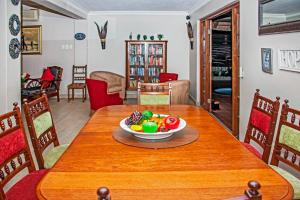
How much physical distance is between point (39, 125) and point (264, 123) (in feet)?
5.20

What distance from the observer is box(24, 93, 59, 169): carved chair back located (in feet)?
6.86

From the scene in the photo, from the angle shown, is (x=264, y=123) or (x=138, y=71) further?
(x=138, y=71)

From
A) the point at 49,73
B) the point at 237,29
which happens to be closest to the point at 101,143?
the point at 237,29

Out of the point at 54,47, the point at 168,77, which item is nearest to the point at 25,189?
the point at 168,77

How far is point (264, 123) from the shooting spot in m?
2.18

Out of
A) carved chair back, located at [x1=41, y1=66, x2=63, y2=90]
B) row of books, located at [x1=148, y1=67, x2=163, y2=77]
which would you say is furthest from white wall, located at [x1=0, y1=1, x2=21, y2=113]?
row of books, located at [x1=148, y1=67, x2=163, y2=77]

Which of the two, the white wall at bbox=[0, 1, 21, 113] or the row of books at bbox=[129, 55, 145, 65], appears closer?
the white wall at bbox=[0, 1, 21, 113]

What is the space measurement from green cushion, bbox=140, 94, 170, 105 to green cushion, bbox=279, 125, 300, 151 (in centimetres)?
155

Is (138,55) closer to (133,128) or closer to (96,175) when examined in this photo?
(133,128)

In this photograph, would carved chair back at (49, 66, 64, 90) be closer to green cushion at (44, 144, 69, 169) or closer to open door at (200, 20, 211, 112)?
open door at (200, 20, 211, 112)

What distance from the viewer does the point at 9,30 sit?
4.09 metres

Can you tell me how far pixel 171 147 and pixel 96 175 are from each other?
52 cm

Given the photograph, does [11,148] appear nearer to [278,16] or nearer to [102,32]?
[278,16]

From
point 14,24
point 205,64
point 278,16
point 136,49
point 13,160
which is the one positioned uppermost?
point 136,49
